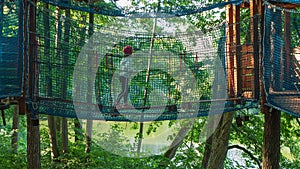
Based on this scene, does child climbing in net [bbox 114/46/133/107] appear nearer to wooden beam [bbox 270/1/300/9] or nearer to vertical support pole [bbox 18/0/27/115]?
vertical support pole [bbox 18/0/27/115]

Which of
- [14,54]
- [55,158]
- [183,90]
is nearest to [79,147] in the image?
[55,158]

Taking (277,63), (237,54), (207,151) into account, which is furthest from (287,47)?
(207,151)

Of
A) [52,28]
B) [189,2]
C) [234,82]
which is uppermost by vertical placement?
[189,2]

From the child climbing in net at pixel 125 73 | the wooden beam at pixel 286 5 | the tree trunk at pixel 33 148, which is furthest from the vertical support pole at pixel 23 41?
the wooden beam at pixel 286 5

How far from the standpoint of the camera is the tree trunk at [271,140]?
2826mm

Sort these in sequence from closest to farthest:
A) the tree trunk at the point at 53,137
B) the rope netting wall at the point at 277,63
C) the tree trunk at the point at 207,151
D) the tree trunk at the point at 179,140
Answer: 1. the rope netting wall at the point at 277,63
2. the tree trunk at the point at 53,137
3. the tree trunk at the point at 207,151
4. the tree trunk at the point at 179,140

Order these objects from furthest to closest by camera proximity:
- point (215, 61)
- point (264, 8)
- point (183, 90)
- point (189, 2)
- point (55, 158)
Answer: point (189, 2), point (55, 158), point (183, 90), point (215, 61), point (264, 8)

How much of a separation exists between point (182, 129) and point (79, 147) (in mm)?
1608

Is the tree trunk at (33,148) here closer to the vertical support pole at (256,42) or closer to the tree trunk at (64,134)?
the tree trunk at (64,134)

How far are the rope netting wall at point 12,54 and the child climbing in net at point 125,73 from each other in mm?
791

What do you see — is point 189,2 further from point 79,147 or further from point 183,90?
point 79,147

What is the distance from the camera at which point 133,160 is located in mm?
5289

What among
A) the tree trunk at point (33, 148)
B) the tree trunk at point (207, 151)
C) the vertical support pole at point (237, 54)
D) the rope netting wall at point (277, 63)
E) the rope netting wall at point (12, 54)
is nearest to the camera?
the rope netting wall at point (12, 54)

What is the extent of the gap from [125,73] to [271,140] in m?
1.32
